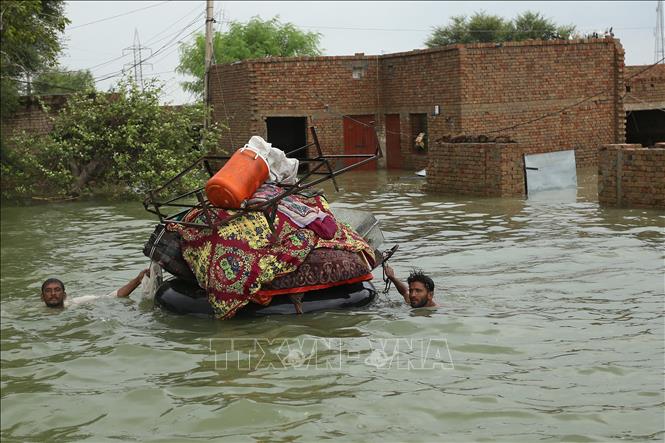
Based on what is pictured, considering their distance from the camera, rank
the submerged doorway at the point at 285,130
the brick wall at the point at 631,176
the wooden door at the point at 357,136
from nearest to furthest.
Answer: the brick wall at the point at 631,176
the wooden door at the point at 357,136
the submerged doorway at the point at 285,130

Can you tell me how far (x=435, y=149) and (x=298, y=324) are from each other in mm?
13441

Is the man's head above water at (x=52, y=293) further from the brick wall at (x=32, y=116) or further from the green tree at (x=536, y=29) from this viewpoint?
the green tree at (x=536, y=29)

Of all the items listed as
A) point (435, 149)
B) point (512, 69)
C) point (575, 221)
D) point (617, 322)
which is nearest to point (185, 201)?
point (435, 149)

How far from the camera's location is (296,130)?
35500 mm

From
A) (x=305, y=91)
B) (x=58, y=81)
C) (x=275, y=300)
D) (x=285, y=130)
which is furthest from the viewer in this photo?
(x=58, y=81)

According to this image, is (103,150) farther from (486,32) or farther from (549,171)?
(486,32)

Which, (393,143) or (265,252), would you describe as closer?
(265,252)

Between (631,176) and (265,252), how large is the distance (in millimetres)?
10413

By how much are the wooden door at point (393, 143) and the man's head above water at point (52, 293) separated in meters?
21.7

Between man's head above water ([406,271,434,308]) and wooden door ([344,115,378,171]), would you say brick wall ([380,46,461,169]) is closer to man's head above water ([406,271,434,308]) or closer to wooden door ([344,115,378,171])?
wooden door ([344,115,378,171])

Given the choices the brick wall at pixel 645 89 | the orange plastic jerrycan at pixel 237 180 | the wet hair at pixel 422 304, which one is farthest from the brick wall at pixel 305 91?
the wet hair at pixel 422 304

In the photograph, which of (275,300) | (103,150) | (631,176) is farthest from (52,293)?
(103,150)

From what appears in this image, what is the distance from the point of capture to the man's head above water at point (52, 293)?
10.3 metres

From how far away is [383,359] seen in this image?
810cm
